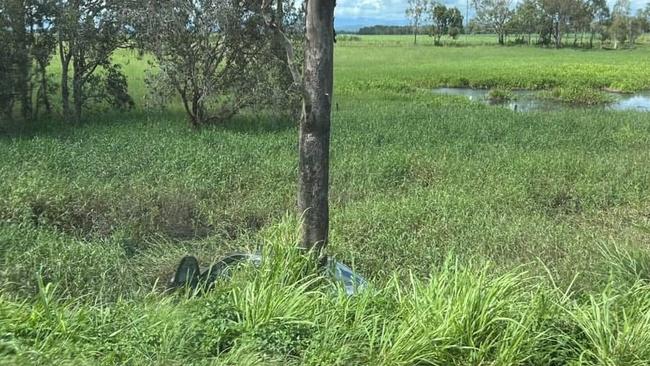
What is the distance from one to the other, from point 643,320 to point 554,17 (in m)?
73.0

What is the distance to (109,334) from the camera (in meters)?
3.38

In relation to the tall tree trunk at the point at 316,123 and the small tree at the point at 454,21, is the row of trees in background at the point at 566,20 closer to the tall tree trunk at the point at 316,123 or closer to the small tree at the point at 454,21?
the small tree at the point at 454,21

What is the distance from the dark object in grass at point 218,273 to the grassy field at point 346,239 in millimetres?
153

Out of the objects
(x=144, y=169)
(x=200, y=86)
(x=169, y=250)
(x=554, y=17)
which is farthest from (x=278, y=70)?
(x=554, y=17)

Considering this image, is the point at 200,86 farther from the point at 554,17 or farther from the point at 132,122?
the point at 554,17

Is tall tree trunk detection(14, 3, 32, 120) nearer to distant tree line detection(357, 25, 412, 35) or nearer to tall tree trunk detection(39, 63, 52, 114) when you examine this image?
tall tree trunk detection(39, 63, 52, 114)

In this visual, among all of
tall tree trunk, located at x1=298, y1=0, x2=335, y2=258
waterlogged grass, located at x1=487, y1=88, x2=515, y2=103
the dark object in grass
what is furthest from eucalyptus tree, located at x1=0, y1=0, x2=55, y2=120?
waterlogged grass, located at x1=487, y1=88, x2=515, y2=103

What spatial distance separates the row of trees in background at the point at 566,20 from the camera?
68.4m

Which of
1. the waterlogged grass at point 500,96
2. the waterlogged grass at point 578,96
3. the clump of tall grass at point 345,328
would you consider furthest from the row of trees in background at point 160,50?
the waterlogged grass at point 578,96

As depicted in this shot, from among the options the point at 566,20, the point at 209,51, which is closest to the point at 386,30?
the point at 566,20

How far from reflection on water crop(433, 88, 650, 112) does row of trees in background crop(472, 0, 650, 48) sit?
43.7 m

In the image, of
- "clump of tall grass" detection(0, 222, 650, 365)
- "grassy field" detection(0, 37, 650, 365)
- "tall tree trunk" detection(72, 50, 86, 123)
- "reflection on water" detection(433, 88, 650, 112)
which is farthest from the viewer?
"reflection on water" detection(433, 88, 650, 112)

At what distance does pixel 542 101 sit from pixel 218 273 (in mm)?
21634

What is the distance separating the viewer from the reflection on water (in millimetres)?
21188
